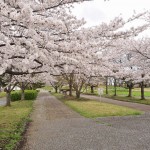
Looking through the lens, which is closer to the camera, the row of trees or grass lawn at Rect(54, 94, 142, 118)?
the row of trees

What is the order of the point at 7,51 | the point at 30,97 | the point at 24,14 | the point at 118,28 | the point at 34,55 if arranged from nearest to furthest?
the point at 24,14 < the point at 34,55 < the point at 7,51 < the point at 118,28 < the point at 30,97

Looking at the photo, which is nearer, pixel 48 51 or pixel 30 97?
pixel 48 51

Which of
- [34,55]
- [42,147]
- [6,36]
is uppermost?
[6,36]

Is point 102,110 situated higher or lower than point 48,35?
lower

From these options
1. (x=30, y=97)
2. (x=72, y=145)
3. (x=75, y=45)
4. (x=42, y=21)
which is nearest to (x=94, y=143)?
(x=72, y=145)

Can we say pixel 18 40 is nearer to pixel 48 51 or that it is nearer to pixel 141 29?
pixel 48 51

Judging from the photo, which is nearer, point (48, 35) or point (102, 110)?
point (48, 35)

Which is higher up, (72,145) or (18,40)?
(18,40)

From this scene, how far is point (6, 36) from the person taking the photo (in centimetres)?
820

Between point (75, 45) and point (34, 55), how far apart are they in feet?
4.84

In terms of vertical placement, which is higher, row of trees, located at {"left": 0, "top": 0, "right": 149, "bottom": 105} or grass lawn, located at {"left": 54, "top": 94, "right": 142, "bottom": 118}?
row of trees, located at {"left": 0, "top": 0, "right": 149, "bottom": 105}

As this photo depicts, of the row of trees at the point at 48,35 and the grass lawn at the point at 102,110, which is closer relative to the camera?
the row of trees at the point at 48,35

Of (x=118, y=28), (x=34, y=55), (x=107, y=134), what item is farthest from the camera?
(x=107, y=134)

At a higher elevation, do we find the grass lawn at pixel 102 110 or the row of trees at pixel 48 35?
the row of trees at pixel 48 35
